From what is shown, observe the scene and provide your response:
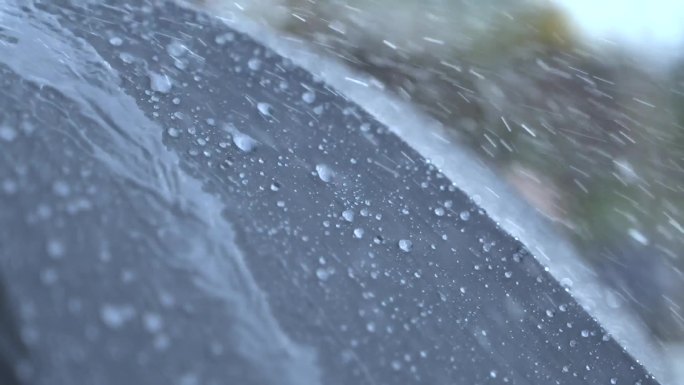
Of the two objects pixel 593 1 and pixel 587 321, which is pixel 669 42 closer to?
pixel 593 1

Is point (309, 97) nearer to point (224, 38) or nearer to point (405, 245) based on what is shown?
point (224, 38)

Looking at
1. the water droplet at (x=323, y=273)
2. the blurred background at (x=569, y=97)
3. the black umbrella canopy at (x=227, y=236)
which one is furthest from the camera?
the blurred background at (x=569, y=97)

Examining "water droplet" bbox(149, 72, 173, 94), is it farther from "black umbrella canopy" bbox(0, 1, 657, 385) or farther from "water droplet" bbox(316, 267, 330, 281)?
"water droplet" bbox(316, 267, 330, 281)

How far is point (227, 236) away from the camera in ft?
3.84

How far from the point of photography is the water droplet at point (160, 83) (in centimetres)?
146

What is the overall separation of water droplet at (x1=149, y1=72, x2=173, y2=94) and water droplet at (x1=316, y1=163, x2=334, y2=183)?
1.01ft

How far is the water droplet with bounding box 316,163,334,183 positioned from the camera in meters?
1.49

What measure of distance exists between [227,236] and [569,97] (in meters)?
3.21

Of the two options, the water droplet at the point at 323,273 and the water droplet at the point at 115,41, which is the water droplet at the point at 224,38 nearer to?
the water droplet at the point at 115,41

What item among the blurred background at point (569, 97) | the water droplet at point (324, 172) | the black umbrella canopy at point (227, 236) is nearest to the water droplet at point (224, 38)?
the black umbrella canopy at point (227, 236)

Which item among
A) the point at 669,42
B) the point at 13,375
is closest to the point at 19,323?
the point at 13,375

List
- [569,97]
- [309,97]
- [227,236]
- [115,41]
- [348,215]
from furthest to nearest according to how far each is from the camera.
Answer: [569,97], [309,97], [115,41], [348,215], [227,236]

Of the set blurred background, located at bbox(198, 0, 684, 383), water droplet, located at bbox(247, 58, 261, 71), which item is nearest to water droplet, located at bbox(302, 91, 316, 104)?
water droplet, located at bbox(247, 58, 261, 71)

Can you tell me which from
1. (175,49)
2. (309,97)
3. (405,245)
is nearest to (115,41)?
(175,49)
